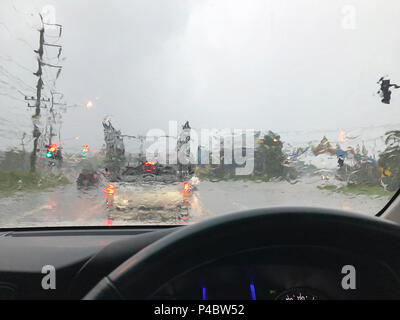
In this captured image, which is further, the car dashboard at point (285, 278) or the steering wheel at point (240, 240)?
the car dashboard at point (285, 278)

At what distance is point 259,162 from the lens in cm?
366

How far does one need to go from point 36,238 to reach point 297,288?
2.57m

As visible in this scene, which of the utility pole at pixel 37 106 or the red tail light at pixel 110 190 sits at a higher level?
the utility pole at pixel 37 106

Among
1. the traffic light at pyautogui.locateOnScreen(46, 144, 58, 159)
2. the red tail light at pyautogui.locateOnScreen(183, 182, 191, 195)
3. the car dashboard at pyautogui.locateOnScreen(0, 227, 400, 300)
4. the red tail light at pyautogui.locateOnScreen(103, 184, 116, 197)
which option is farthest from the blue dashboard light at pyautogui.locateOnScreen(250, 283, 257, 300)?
the traffic light at pyautogui.locateOnScreen(46, 144, 58, 159)

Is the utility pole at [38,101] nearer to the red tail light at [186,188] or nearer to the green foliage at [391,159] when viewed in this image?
the red tail light at [186,188]

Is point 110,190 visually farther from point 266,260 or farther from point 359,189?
point 266,260

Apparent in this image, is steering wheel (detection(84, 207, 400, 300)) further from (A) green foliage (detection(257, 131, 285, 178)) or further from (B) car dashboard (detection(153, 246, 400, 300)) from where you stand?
(A) green foliage (detection(257, 131, 285, 178))

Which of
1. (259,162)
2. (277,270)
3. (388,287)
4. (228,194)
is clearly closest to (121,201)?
(228,194)

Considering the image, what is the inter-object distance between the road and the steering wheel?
1.79 meters

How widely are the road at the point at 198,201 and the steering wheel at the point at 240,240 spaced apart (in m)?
1.79

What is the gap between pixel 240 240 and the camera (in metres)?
1.55

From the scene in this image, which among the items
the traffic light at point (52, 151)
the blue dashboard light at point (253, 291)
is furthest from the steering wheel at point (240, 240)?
the traffic light at point (52, 151)

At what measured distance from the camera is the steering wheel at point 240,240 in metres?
1.50

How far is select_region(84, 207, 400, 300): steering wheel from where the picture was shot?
1.50 m
